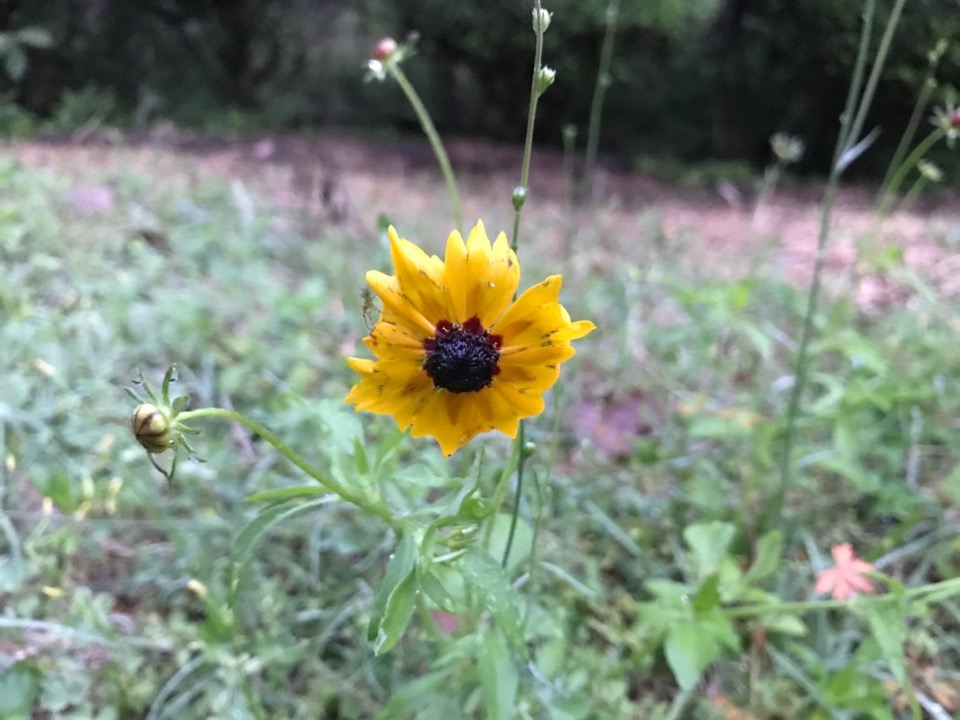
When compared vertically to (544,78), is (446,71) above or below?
above

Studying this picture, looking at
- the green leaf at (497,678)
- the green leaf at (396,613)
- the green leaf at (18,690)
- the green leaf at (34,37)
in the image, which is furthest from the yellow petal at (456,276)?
the green leaf at (34,37)

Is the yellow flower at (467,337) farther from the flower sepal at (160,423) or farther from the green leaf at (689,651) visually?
the green leaf at (689,651)

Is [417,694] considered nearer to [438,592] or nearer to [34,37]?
[438,592]

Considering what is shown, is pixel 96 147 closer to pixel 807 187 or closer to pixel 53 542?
pixel 53 542

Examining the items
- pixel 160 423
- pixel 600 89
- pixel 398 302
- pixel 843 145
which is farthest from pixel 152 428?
pixel 600 89

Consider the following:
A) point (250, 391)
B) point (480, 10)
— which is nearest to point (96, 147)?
point (480, 10)

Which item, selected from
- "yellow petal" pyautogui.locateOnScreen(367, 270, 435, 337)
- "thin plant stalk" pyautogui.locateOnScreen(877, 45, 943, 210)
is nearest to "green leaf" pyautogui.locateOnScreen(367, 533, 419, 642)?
"yellow petal" pyautogui.locateOnScreen(367, 270, 435, 337)
